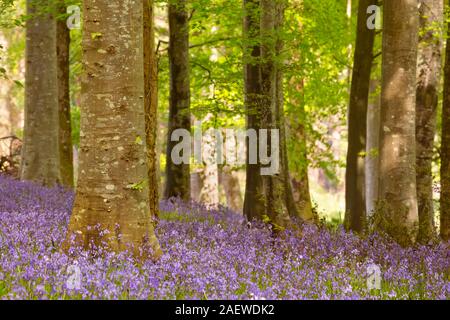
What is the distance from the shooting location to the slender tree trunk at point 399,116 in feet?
Answer: 32.7

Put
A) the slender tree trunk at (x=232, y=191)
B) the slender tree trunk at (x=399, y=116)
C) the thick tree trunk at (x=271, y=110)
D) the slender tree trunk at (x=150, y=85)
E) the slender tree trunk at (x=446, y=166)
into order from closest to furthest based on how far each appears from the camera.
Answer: the slender tree trunk at (x=150, y=85), the thick tree trunk at (x=271, y=110), the slender tree trunk at (x=399, y=116), the slender tree trunk at (x=446, y=166), the slender tree trunk at (x=232, y=191)

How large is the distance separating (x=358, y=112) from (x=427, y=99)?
2344 millimetres

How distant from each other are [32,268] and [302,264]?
10.5 ft

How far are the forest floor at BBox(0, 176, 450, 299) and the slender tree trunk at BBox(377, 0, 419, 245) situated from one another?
1032 millimetres

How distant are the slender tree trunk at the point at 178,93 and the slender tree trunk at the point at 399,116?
20.7 feet

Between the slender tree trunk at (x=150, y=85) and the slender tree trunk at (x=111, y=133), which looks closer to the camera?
the slender tree trunk at (x=111, y=133)

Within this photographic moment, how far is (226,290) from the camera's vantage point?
5.50 m

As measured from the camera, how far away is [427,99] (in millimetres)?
11836

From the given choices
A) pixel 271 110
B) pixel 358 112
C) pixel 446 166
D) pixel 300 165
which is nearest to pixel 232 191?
pixel 300 165

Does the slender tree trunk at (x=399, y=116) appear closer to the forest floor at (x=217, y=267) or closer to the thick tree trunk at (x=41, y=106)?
the forest floor at (x=217, y=267)

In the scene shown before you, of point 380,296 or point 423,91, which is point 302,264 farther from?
point 423,91

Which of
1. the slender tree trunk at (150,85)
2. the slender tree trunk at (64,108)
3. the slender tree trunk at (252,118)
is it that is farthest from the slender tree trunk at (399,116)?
the slender tree trunk at (64,108)

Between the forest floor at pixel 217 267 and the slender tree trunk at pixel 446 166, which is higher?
the slender tree trunk at pixel 446 166

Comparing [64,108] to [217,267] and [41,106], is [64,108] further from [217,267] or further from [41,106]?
[217,267]
